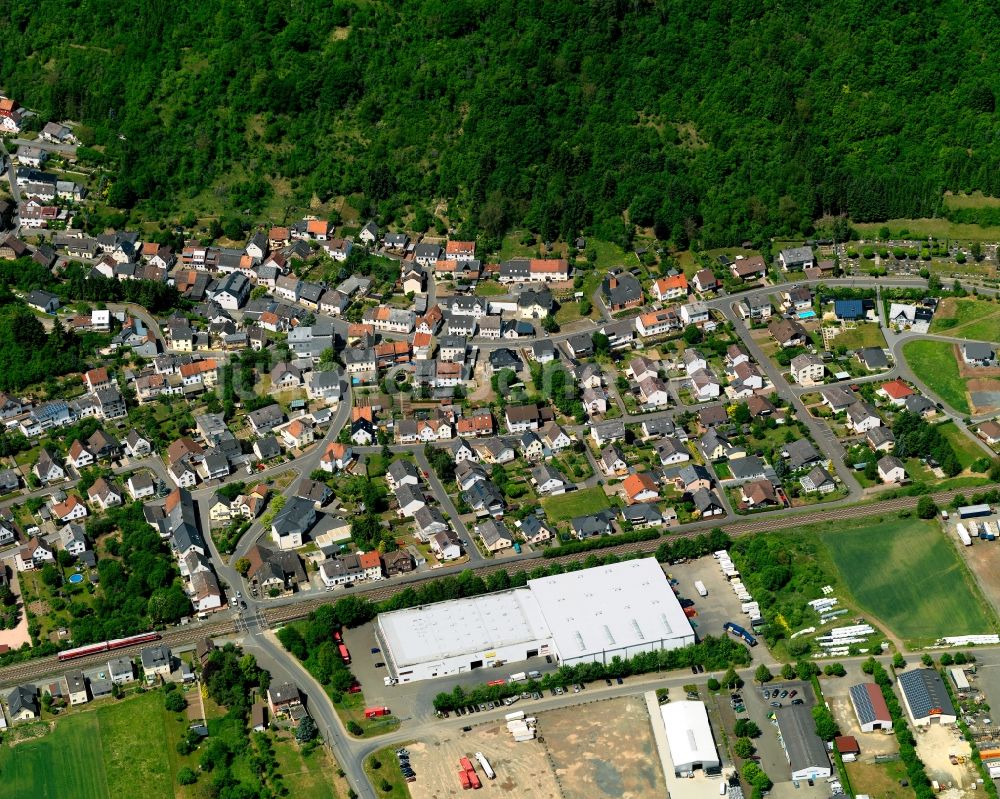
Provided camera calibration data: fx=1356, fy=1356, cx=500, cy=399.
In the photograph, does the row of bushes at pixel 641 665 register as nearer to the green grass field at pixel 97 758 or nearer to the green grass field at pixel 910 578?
the green grass field at pixel 910 578

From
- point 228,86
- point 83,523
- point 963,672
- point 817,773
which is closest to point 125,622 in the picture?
point 83,523

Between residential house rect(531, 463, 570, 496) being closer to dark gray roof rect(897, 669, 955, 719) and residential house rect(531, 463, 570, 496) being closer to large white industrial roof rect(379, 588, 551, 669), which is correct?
large white industrial roof rect(379, 588, 551, 669)

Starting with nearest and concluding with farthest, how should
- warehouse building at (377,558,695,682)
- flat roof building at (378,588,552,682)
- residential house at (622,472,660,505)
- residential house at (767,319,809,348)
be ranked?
flat roof building at (378,588,552,682) < warehouse building at (377,558,695,682) < residential house at (622,472,660,505) < residential house at (767,319,809,348)

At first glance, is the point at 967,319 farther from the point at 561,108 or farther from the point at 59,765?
the point at 59,765

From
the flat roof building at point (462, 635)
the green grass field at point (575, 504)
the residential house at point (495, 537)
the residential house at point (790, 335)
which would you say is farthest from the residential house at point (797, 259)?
the flat roof building at point (462, 635)

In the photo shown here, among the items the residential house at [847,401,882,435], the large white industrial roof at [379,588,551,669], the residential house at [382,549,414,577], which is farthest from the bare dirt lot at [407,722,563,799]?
the residential house at [847,401,882,435]

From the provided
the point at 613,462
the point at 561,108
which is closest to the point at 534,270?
the point at 561,108

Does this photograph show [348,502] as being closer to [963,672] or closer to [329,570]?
[329,570]
